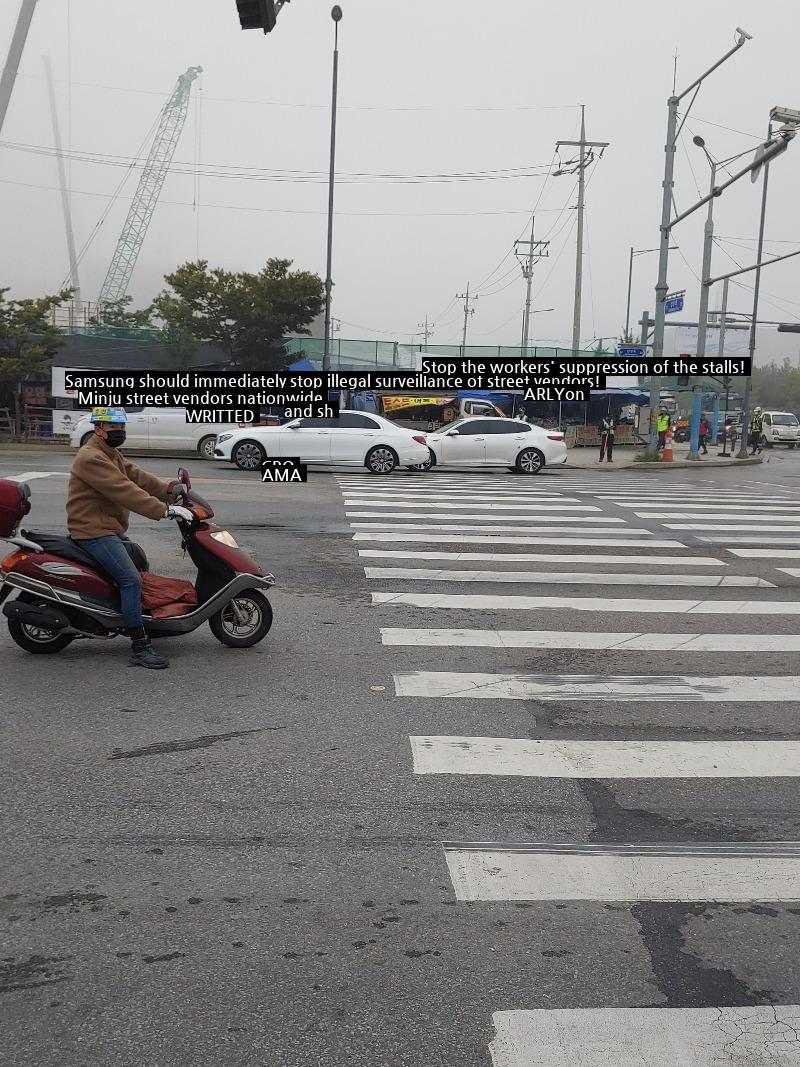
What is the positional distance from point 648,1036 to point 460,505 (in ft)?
45.7

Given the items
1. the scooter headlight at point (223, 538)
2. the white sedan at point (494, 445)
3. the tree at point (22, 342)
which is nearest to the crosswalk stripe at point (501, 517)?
the scooter headlight at point (223, 538)

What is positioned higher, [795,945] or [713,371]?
[713,371]

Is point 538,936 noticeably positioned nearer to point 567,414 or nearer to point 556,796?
point 556,796

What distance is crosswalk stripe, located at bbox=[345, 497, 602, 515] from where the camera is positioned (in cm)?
1641

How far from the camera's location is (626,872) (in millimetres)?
4121

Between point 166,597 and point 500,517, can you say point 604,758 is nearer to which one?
point 166,597

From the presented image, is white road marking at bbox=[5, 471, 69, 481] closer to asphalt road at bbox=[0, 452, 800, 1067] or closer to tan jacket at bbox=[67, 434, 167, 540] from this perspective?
asphalt road at bbox=[0, 452, 800, 1067]

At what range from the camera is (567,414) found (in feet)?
164

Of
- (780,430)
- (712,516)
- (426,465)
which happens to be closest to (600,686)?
(712,516)

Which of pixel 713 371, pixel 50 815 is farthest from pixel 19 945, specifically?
pixel 713 371

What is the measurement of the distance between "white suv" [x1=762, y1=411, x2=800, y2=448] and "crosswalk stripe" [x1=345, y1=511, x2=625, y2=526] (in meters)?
46.1

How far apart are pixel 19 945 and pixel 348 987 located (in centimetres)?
115

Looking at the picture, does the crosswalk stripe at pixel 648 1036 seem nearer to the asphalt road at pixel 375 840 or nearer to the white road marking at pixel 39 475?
the asphalt road at pixel 375 840

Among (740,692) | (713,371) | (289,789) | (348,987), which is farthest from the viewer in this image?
(713,371)
